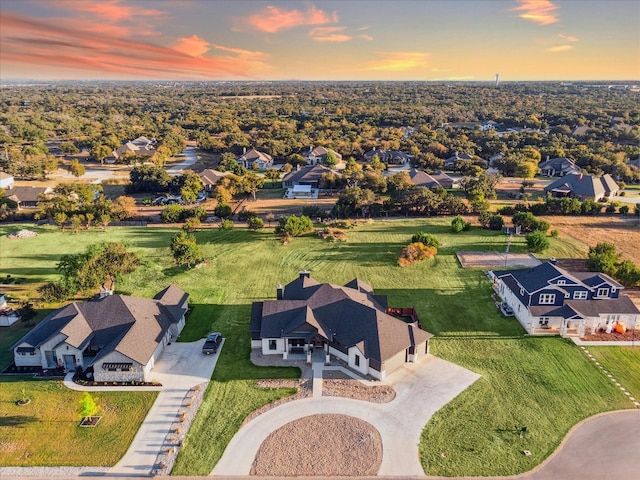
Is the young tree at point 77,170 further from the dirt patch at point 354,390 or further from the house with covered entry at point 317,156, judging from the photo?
the dirt patch at point 354,390

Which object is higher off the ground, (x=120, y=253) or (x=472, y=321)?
(x=120, y=253)

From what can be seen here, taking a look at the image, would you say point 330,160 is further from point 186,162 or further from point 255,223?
point 255,223

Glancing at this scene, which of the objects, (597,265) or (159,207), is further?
(159,207)

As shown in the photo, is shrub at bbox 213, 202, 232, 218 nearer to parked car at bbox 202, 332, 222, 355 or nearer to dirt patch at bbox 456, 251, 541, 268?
parked car at bbox 202, 332, 222, 355

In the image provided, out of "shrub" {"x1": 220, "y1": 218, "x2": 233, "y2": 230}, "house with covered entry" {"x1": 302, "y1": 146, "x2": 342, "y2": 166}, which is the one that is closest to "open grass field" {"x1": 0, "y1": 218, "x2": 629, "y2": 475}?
"shrub" {"x1": 220, "y1": 218, "x2": 233, "y2": 230}

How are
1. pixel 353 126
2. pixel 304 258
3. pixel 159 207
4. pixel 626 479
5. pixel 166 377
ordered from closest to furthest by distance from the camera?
1. pixel 626 479
2. pixel 166 377
3. pixel 304 258
4. pixel 159 207
5. pixel 353 126

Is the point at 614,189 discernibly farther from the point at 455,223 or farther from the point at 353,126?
the point at 353,126

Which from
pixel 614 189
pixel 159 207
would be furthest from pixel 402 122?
pixel 159 207
